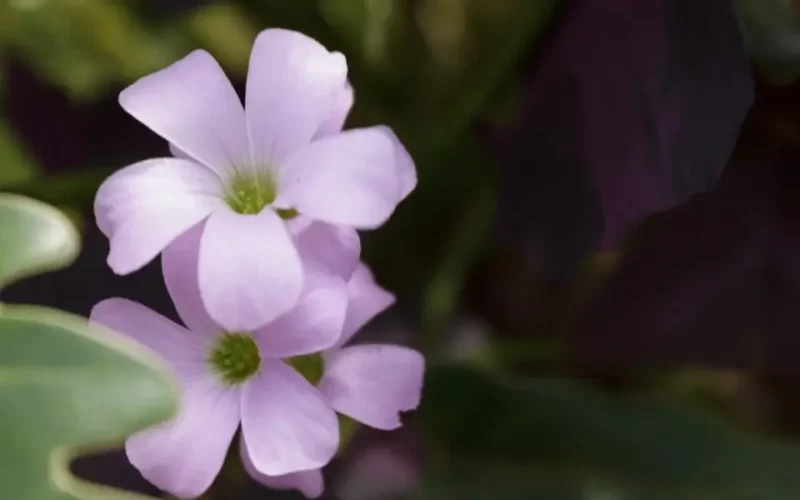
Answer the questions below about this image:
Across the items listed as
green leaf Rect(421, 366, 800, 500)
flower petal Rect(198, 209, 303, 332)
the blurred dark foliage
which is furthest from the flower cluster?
green leaf Rect(421, 366, 800, 500)

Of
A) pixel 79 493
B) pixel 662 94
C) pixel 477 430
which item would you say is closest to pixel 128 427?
pixel 79 493

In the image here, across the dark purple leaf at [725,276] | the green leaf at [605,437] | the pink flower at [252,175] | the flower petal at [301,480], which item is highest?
the pink flower at [252,175]

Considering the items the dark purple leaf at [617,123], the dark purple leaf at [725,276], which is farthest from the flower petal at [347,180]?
the dark purple leaf at [725,276]

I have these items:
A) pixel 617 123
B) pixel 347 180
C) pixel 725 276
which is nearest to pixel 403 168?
pixel 347 180

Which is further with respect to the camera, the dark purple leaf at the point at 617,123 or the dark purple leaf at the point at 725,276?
the dark purple leaf at the point at 725,276

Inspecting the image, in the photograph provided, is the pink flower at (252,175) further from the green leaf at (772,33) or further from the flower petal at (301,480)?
the green leaf at (772,33)

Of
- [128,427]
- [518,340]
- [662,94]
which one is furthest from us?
[518,340]

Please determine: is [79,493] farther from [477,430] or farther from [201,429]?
[477,430]

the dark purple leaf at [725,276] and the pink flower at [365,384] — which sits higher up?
the pink flower at [365,384]
